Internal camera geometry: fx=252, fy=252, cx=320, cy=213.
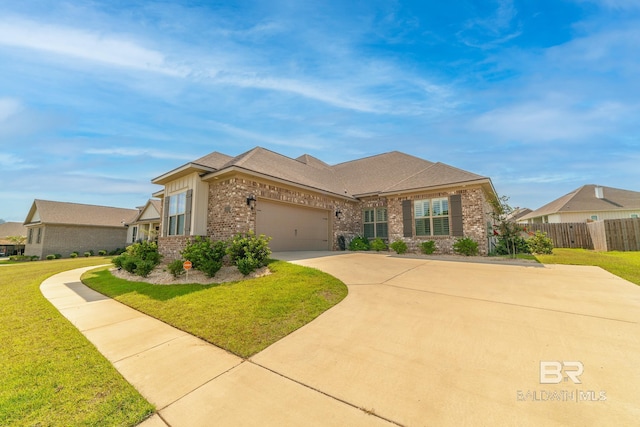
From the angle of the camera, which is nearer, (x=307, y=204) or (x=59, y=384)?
(x=59, y=384)

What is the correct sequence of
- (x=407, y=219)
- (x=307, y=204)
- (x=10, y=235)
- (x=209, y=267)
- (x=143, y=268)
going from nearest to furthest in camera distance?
(x=209, y=267)
(x=143, y=268)
(x=307, y=204)
(x=407, y=219)
(x=10, y=235)

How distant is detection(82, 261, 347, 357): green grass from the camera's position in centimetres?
363

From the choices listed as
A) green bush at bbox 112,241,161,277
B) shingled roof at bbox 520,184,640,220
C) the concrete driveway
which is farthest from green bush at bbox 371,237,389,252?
shingled roof at bbox 520,184,640,220

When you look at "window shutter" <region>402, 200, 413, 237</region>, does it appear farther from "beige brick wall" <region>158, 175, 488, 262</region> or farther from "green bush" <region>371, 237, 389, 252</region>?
"green bush" <region>371, 237, 389, 252</region>

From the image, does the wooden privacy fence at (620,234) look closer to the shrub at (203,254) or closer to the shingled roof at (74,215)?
the shrub at (203,254)

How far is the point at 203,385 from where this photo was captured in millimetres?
2531

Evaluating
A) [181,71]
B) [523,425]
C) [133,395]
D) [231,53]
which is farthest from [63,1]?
[523,425]

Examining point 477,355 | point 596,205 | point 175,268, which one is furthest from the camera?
point 596,205

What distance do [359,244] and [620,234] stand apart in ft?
48.7

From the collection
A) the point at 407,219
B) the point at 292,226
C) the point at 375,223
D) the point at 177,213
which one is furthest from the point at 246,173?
the point at 407,219

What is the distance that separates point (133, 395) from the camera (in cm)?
240

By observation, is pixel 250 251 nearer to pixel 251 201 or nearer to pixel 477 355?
pixel 251 201

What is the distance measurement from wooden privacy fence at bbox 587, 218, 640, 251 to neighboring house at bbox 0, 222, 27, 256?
50794mm

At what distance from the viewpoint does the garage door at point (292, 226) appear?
10133 millimetres
